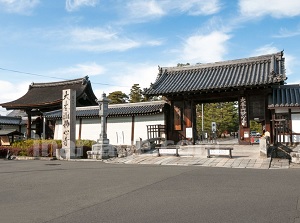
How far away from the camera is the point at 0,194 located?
7.89 metres

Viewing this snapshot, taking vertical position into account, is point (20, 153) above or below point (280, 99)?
below

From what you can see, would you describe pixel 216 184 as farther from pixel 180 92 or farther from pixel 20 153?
pixel 20 153

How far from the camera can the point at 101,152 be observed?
17.6m

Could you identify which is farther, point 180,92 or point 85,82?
point 85,82

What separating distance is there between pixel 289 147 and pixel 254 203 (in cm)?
1204

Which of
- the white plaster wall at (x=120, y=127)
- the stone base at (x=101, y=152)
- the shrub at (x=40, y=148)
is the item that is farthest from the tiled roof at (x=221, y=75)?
the shrub at (x=40, y=148)

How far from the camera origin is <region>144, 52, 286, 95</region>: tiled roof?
19.1m

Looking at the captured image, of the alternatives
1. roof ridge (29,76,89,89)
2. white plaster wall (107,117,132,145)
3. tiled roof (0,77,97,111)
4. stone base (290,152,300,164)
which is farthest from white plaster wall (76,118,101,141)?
stone base (290,152,300,164)

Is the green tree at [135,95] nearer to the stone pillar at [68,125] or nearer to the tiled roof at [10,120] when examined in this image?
the tiled roof at [10,120]

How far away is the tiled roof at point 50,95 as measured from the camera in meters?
31.3

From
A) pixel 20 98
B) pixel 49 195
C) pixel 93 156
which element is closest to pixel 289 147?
pixel 93 156

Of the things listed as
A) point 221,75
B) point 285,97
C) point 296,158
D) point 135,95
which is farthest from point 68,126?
point 135,95

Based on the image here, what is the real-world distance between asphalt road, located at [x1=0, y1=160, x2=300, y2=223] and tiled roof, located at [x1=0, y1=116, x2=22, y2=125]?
1127 inches

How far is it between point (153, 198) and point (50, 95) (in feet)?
103
